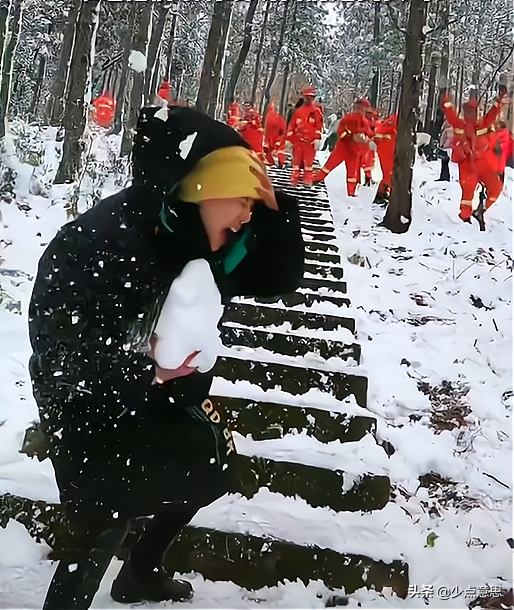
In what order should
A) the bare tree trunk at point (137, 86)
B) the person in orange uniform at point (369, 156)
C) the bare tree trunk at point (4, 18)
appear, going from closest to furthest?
the bare tree trunk at point (137, 86)
the bare tree trunk at point (4, 18)
the person in orange uniform at point (369, 156)

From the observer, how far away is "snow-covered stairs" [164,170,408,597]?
2.45 feet

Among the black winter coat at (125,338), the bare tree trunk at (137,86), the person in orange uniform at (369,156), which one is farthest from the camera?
the person in orange uniform at (369,156)

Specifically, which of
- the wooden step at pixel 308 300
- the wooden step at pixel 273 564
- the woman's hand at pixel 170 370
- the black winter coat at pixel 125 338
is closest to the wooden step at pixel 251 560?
the wooden step at pixel 273 564

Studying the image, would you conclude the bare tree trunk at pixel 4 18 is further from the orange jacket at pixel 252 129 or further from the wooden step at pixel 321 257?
the wooden step at pixel 321 257

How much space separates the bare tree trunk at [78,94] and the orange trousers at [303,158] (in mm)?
352

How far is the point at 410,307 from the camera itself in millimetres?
894

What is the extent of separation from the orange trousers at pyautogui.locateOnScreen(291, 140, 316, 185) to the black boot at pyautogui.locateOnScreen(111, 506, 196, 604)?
52 cm

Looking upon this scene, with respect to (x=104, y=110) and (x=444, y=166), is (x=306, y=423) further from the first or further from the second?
(x=104, y=110)

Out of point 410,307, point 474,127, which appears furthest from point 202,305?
point 474,127

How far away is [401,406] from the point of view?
0.90 m

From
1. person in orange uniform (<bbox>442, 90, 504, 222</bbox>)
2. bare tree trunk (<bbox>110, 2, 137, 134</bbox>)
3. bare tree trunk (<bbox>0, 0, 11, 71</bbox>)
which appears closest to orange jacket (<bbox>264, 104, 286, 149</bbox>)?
bare tree trunk (<bbox>110, 2, 137, 134</bbox>)

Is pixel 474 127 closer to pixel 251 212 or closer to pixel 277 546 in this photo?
pixel 251 212

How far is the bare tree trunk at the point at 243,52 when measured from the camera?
0.82 metres

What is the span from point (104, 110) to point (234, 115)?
0.30 m
